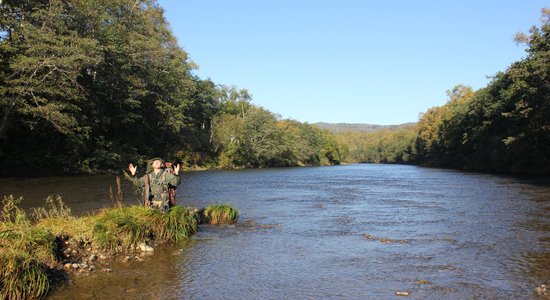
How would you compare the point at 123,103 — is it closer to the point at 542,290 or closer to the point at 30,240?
the point at 30,240

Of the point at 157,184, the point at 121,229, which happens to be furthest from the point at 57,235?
the point at 157,184

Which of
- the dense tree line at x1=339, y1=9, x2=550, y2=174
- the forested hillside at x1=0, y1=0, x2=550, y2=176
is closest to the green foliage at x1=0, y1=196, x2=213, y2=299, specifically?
the forested hillside at x1=0, y1=0, x2=550, y2=176

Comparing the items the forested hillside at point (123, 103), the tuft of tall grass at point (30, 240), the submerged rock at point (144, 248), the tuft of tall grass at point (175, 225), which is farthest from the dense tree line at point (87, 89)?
the tuft of tall grass at point (30, 240)

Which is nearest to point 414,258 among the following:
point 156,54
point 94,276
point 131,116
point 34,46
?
point 94,276

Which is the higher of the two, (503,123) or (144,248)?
(503,123)

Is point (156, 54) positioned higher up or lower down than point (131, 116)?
higher up

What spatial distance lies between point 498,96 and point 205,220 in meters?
60.2

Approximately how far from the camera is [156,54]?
38781mm

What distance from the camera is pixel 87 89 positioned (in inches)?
1462

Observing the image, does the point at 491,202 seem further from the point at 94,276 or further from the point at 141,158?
the point at 141,158

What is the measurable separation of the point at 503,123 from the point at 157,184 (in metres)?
62.2

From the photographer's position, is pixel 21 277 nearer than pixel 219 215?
Yes

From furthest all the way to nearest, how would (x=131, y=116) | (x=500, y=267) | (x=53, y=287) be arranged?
(x=131, y=116)
(x=500, y=267)
(x=53, y=287)

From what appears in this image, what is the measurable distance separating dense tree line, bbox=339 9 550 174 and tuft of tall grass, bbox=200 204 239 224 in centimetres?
3133
